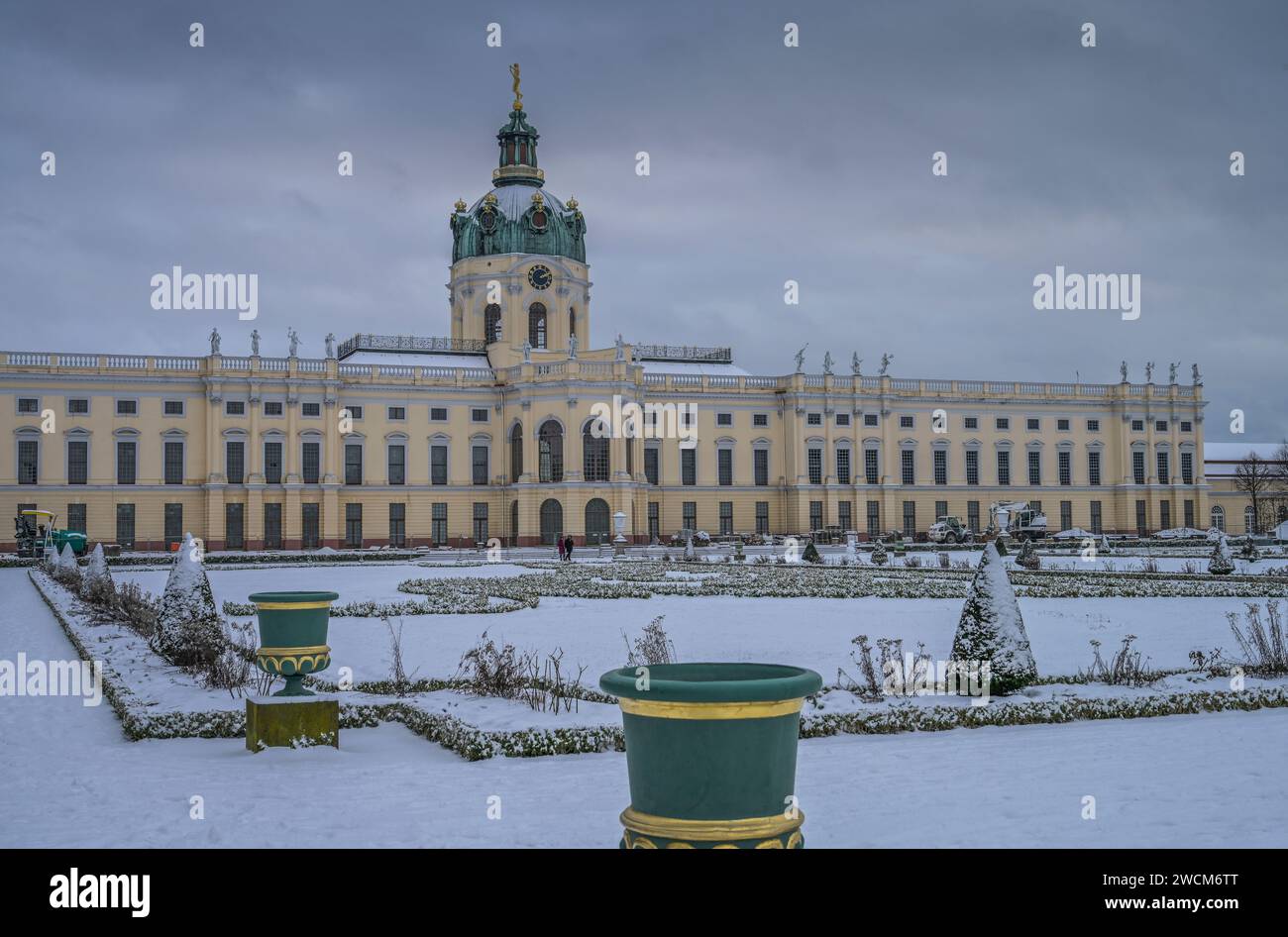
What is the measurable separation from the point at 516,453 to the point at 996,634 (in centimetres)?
5393

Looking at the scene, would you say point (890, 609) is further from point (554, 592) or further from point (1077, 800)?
point (1077, 800)

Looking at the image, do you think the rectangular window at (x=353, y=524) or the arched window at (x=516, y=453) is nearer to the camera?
A: the rectangular window at (x=353, y=524)

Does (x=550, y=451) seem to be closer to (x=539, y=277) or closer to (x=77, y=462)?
(x=539, y=277)

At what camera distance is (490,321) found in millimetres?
71625

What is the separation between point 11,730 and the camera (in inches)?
451

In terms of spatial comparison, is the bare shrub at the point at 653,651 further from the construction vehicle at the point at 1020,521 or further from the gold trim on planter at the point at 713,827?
the construction vehicle at the point at 1020,521

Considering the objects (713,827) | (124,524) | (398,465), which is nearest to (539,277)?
(398,465)

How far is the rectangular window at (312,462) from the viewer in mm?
62969

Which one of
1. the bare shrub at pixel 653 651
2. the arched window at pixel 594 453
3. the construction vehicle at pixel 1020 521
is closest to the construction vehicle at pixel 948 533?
the construction vehicle at pixel 1020 521

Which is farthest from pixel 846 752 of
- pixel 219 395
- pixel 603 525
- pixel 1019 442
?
pixel 1019 442

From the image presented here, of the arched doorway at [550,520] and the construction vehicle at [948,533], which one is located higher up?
the arched doorway at [550,520]

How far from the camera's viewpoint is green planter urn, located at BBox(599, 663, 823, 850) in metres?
4.44

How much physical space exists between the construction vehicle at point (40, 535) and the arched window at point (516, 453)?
2197cm
